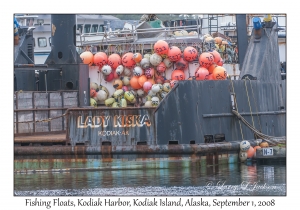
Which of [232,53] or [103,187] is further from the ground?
[232,53]

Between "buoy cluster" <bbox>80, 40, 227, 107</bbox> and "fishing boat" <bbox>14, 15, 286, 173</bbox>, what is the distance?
0.13m

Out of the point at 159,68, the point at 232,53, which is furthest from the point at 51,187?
the point at 232,53

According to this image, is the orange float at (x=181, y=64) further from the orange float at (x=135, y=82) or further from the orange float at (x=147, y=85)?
the orange float at (x=135, y=82)

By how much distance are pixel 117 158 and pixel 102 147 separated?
0.48 metres

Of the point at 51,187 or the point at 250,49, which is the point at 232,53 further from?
the point at 51,187

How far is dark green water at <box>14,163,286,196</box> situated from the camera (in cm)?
1855

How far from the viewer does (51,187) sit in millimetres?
19219

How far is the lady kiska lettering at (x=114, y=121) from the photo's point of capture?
2166cm

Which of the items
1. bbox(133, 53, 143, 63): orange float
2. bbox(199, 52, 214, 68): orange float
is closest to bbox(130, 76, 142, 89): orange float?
bbox(133, 53, 143, 63): orange float

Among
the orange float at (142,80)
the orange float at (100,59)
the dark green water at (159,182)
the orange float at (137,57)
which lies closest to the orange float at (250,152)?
the dark green water at (159,182)

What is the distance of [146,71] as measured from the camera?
1086 inches

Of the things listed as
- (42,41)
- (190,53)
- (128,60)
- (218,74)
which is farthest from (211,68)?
(42,41)

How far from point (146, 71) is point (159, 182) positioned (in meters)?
8.32

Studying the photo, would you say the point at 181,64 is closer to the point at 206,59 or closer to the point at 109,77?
the point at 206,59
